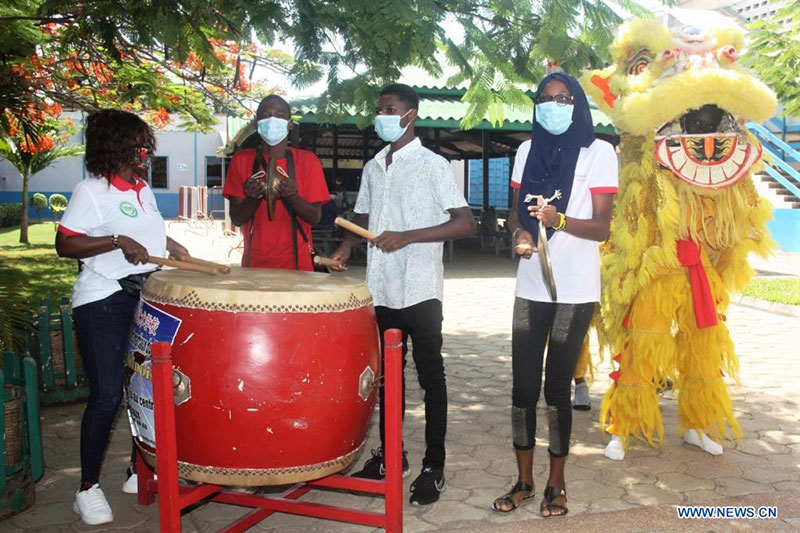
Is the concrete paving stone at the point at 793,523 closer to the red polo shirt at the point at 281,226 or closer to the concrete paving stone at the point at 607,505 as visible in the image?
the concrete paving stone at the point at 607,505

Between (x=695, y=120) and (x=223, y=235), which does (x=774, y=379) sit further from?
(x=223, y=235)

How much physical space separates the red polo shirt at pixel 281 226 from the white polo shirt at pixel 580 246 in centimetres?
103

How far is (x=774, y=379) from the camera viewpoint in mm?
6016

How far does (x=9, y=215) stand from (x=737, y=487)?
1080 inches

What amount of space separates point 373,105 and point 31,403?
113 inches

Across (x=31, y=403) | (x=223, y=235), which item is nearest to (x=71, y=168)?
(x=223, y=235)

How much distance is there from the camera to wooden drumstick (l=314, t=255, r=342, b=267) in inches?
134

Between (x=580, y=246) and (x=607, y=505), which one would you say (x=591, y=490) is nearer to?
(x=607, y=505)

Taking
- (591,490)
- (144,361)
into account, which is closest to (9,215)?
(144,361)

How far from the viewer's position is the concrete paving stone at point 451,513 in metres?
3.52

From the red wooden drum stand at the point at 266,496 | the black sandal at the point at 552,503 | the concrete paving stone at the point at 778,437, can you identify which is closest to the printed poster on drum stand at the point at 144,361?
the red wooden drum stand at the point at 266,496

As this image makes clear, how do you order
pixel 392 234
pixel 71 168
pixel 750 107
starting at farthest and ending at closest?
pixel 71 168
pixel 750 107
pixel 392 234

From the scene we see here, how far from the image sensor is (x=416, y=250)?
360cm

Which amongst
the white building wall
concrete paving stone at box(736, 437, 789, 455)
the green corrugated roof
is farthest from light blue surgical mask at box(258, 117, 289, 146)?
the white building wall
